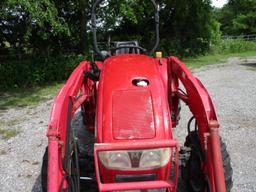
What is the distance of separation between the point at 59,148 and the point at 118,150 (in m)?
0.40

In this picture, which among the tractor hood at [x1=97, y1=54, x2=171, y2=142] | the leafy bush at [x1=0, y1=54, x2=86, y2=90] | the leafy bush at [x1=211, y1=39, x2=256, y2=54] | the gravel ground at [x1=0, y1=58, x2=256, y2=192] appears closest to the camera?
the tractor hood at [x1=97, y1=54, x2=171, y2=142]

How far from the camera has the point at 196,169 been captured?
113 inches

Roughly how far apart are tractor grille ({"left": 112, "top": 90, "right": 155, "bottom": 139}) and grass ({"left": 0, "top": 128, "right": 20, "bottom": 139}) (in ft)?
10.7

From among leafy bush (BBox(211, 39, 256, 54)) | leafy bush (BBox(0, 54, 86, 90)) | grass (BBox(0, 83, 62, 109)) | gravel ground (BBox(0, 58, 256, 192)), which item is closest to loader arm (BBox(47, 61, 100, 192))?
gravel ground (BBox(0, 58, 256, 192))

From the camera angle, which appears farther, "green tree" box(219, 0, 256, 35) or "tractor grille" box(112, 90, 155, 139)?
"green tree" box(219, 0, 256, 35)

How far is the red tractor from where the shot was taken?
2213 millimetres

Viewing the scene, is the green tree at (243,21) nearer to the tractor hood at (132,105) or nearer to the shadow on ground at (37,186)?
the shadow on ground at (37,186)

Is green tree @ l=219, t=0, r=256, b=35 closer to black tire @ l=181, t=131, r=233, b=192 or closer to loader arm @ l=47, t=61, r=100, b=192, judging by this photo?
black tire @ l=181, t=131, r=233, b=192

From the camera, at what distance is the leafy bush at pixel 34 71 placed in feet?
32.7

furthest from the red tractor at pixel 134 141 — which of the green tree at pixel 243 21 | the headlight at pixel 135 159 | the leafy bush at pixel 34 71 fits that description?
the green tree at pixel 243 21

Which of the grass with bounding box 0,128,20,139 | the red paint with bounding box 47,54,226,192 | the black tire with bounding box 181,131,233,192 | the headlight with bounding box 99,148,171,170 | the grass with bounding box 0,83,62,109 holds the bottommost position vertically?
the grass with bounding box 0,128,20,139

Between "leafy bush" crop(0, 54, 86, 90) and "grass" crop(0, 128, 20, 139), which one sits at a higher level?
"leafy bush" crop(0, 54, 86, 90)

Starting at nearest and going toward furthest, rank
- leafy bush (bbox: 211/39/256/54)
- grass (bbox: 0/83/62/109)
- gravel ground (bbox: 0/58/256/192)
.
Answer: gravel ground (bbox: 0/58/256/192) → grass (bbox: 0/83/62/109) → leafy bush (bbox: 211/39/256/54)

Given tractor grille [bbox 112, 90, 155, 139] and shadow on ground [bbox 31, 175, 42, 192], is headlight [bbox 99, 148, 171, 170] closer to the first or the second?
tractor grille [bbox 112, 90, 155, 139]
